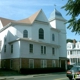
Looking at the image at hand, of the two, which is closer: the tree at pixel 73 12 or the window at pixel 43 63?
the tree at pixel 73 12

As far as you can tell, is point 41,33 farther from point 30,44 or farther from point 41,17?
point 30,44

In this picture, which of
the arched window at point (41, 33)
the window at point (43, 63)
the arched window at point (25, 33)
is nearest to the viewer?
the window at point (43, 63)

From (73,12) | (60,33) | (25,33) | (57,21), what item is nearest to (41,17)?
(25,33)

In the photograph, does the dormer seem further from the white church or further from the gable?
the gable

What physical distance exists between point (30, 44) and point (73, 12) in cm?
2454

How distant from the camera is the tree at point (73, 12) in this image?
1335cm

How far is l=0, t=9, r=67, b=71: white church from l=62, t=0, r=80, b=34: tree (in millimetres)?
22459

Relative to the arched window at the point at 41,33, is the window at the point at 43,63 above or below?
below

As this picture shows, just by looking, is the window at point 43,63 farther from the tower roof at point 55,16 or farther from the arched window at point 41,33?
the tower roof at point 55,16

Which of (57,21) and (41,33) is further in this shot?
(57,21)

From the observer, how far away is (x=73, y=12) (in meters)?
13.8

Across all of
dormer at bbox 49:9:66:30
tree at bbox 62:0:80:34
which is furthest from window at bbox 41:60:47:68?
tree at bbox 62:0:80:34

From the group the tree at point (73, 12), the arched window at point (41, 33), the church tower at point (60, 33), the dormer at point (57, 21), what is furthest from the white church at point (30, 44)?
the tree at point (73, 12)

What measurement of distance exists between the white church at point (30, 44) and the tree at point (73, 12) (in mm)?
22459
